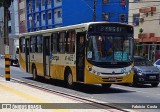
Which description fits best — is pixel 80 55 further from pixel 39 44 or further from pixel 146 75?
pixel 39 44

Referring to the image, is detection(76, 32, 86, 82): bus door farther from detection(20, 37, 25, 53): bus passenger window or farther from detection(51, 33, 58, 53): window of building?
detection(20, 37, 25, 53): bus passenger window

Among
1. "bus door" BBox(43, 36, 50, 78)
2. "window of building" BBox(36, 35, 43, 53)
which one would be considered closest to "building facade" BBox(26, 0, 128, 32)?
"window of building" BBox(36, 35, 43, 53)

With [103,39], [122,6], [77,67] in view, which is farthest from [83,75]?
[122,6]

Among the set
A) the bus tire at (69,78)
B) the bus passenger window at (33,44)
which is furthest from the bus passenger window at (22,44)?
the bus tire at (69,78)

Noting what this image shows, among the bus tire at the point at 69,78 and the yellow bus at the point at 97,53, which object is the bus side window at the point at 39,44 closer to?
the yellow bus at the point at 97,53

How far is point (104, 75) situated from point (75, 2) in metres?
47.3

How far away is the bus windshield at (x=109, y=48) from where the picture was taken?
17.1 meters

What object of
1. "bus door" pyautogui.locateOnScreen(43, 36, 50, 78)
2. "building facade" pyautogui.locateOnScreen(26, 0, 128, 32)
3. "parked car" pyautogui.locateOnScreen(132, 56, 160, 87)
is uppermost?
"building facade" pyautogui.locateOnScreen(26, 0, 128, 32)

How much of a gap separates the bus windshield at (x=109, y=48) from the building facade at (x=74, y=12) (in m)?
43.8

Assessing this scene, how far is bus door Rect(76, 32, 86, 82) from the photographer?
1755 centimetres

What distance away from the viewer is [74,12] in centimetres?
6325

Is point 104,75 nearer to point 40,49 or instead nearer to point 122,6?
point 40,49

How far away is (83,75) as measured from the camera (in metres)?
17.5

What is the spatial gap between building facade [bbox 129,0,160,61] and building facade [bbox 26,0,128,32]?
51.3 ft
